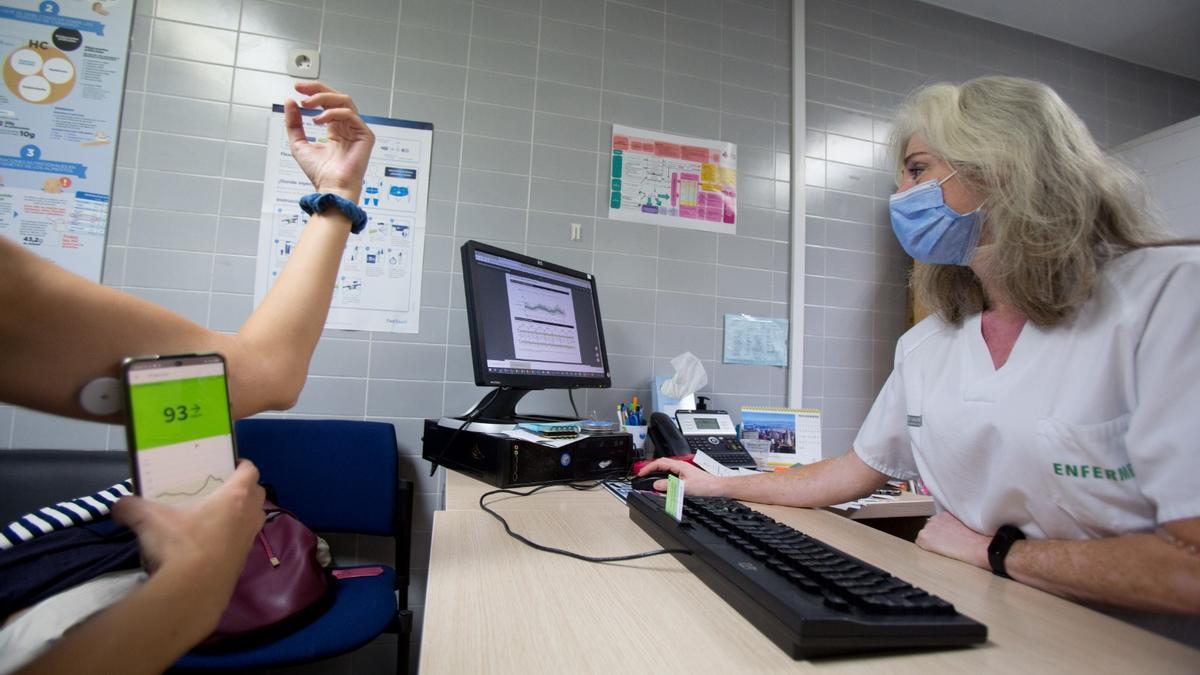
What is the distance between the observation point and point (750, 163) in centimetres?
219

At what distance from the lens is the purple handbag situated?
103 cm

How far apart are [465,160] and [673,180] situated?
80 centimetres

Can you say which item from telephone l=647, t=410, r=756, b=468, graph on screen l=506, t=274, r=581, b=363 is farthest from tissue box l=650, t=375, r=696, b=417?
graph on screen l=506, t=274, r=581, b=363

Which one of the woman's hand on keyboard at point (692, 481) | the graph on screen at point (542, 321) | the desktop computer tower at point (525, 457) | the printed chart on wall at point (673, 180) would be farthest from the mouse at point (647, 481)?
the printed chart on wall at point (673, 180)

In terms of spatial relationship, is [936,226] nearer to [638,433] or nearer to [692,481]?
[692,481]

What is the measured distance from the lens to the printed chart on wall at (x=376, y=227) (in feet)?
5.60

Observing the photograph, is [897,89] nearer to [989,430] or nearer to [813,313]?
[813,313]

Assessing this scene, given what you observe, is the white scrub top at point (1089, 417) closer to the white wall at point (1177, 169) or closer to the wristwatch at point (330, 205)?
the wristwatch at point (330, 205)

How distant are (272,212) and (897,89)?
8.57 feet

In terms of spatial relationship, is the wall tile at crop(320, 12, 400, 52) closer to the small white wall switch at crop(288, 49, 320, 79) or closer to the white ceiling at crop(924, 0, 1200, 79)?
the small white wall switch at crop(288, 49, 320, 79)

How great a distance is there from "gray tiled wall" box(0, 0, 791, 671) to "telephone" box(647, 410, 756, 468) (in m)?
0.35

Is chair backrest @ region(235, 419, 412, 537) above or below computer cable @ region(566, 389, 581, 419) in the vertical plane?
below

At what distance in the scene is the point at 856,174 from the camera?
2307 mm

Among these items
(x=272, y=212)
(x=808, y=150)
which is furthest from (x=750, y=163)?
(x=272, y=212)
